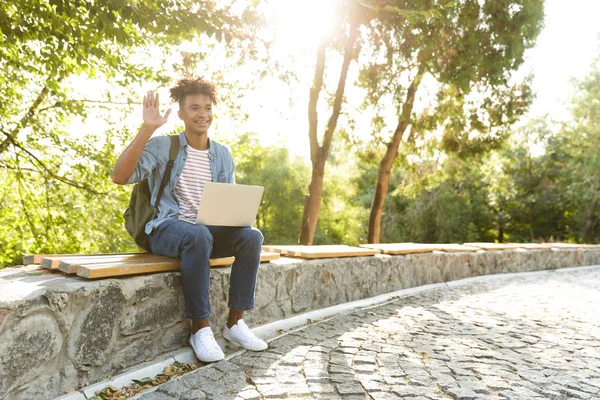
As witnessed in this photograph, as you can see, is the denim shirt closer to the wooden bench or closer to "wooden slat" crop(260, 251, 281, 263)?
the wooden bench

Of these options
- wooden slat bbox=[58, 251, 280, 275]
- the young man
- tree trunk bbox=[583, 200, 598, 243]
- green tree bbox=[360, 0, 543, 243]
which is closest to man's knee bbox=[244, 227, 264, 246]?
the young man

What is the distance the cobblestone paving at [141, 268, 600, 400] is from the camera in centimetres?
276

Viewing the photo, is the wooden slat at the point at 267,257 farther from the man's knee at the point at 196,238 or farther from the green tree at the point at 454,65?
the green tree at the point at 454,65

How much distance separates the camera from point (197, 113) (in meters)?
3.54

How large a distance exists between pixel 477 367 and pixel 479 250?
208 inches

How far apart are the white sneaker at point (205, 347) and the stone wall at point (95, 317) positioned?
147mm

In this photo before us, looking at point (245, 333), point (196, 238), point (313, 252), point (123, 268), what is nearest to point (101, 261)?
point (123, 268)

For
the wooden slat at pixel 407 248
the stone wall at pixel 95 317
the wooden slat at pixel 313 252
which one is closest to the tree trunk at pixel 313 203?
the wooden slat at pixel 407 248

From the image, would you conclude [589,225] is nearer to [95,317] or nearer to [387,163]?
[387,163]

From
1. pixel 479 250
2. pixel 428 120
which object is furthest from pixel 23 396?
pixel 428 120

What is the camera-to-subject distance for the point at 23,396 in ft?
7.39

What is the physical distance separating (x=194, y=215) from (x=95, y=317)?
1.06 m

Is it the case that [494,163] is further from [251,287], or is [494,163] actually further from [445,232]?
[251,287]

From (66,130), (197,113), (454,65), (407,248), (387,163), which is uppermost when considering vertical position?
(454,65)
